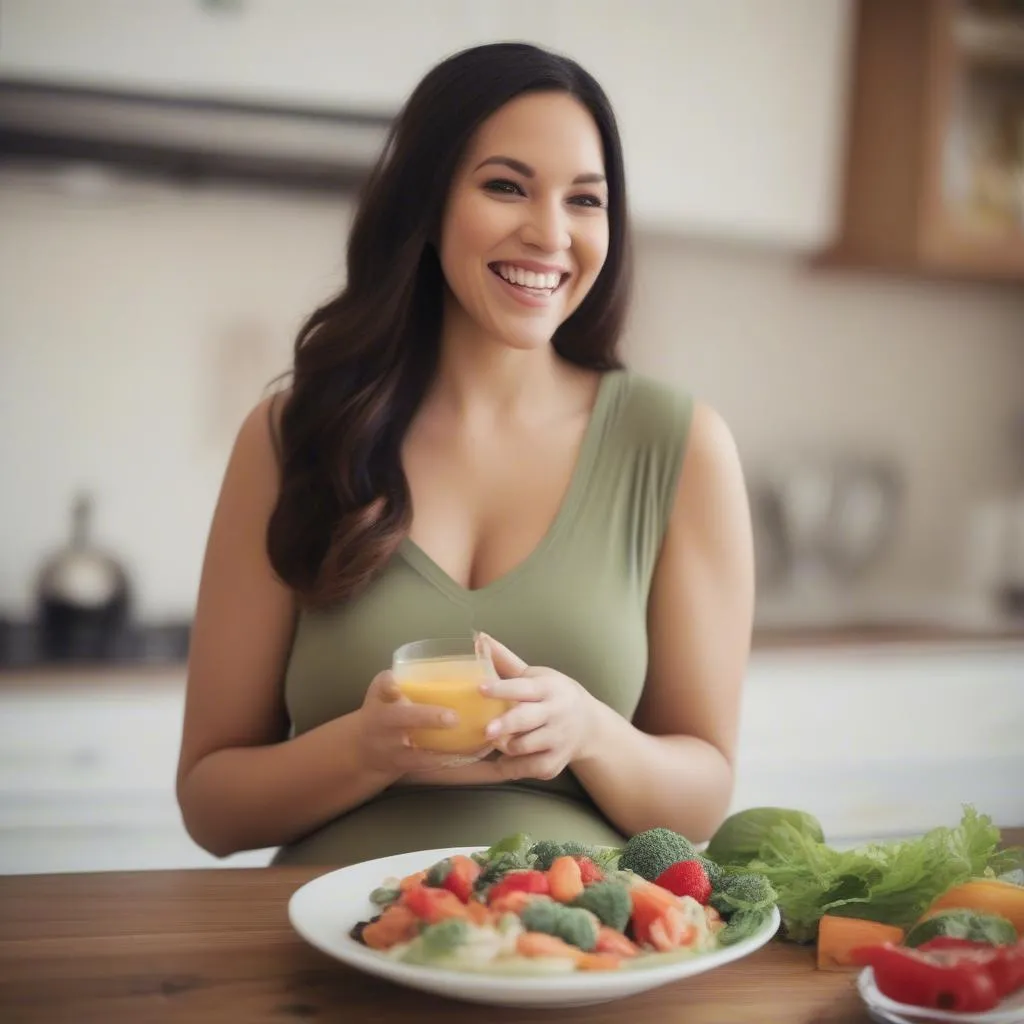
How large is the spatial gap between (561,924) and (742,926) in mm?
146

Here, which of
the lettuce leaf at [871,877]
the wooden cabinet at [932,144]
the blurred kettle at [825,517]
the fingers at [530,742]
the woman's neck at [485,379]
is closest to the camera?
the lettuce leaf at [871,877]

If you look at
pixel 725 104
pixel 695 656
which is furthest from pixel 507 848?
pixel 725 104

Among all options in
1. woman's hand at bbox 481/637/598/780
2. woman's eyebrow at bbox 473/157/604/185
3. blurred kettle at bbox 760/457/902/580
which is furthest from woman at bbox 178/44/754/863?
blurred kettle at bbox 760/457/902/580

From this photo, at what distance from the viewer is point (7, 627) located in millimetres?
2826

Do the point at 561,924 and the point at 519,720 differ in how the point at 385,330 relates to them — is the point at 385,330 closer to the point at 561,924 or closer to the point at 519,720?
the point at 519,720

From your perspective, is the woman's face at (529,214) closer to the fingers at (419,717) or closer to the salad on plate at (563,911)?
the fingers at (419,717)

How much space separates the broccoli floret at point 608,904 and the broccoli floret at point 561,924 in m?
0.03

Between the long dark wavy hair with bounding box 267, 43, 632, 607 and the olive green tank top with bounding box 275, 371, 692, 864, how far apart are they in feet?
0.16

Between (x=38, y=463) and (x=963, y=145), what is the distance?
7.61 ft

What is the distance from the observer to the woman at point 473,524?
1442mm

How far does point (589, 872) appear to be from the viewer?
965 mm

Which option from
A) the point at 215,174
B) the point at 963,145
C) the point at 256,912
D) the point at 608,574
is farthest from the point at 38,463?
the point at 963,145

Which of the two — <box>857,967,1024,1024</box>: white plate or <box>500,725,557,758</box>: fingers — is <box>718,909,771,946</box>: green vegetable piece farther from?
<box>500,725,557,758</box>: fingers

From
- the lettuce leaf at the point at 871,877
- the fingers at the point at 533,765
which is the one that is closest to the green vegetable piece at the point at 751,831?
the lettuce leaf at the point at 871,877
